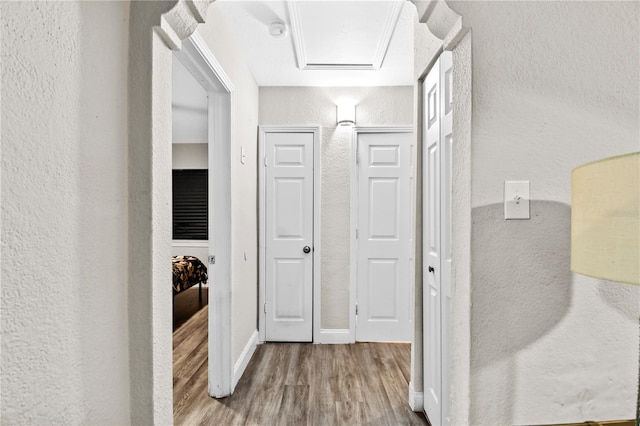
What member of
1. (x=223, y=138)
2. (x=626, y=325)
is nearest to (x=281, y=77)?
(x=223, y=138)

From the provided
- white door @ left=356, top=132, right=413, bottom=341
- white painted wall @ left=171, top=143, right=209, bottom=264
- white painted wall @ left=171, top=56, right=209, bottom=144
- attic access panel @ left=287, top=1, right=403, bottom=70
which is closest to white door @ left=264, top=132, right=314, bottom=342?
white door @ left=356, top=132, right=413, bottom=341

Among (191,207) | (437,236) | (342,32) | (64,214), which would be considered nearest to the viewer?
(64,214)

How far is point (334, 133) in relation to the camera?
11.3ft

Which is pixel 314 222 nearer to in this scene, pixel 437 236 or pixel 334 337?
pixel 334 337

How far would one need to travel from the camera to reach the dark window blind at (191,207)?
608cm

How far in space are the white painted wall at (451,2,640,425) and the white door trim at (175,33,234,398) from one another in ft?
5.63

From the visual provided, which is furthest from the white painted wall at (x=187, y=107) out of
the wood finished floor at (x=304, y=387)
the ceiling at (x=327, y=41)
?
the wood finished floor at (x=304, y=387)

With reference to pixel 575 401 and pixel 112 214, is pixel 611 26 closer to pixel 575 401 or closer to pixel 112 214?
pixel 575 401

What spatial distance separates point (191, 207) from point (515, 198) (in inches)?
227

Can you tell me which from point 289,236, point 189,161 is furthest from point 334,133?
point 189,161

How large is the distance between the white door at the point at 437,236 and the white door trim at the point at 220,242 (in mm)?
1285

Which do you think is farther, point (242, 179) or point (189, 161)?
point (189, 161)

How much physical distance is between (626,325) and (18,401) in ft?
5.11

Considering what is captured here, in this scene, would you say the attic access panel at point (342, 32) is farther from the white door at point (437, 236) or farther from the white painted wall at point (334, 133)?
the white door at point (437, 236)
